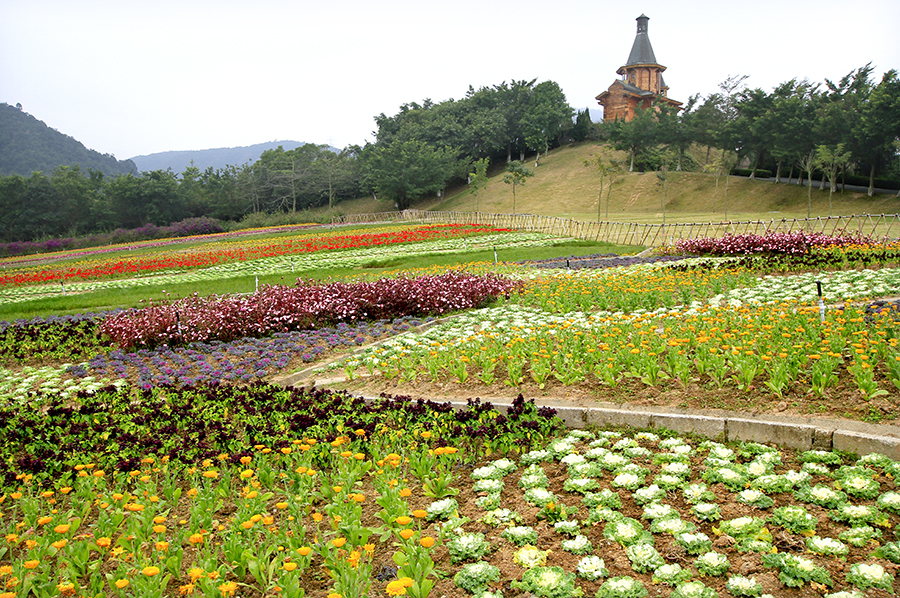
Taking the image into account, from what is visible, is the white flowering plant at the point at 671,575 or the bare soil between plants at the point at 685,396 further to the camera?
the bare soil between plants at the point at 685,396

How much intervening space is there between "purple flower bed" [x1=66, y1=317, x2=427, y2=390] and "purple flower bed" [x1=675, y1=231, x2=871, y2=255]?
1103cm

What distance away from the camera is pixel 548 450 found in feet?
17.3

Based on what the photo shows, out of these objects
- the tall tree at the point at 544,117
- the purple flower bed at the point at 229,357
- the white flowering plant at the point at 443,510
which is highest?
the tall tree at the point at 544,117

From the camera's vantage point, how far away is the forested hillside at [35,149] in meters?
118

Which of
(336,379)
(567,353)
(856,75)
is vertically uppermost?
(856,75)

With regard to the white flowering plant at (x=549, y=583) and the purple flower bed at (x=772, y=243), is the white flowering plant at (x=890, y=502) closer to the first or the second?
the white flowering plant at (x=549, y=583)

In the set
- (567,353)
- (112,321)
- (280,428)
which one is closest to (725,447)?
(567,353)

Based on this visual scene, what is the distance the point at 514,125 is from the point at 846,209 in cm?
4959

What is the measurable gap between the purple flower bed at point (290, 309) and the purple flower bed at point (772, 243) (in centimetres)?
821

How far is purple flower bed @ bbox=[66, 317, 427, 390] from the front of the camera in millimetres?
8938

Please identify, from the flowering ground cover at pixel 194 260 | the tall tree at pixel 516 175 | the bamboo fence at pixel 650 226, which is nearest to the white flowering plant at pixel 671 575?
the bamboo fence at pixel 650 226

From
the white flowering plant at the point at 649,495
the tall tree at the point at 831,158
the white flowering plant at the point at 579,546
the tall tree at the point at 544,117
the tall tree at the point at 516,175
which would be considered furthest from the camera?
the tall tree at the point at 544,117

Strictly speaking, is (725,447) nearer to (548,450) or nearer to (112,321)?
(548,450)

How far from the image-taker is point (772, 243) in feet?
53.7
